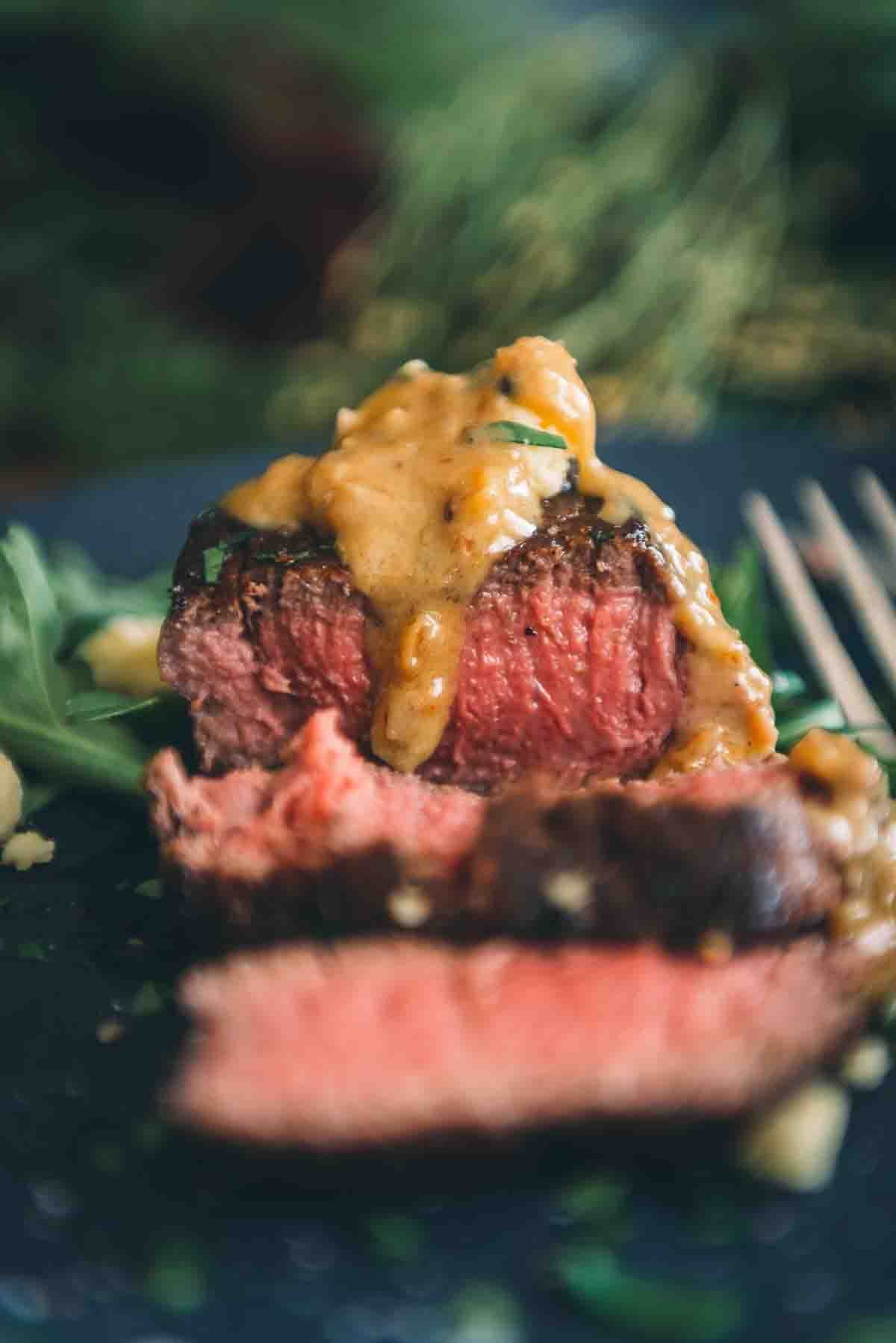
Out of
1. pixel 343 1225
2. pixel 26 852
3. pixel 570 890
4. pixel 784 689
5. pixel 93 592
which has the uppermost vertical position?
pixel 93 592

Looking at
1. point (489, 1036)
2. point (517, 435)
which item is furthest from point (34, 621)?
point (489, 1036)

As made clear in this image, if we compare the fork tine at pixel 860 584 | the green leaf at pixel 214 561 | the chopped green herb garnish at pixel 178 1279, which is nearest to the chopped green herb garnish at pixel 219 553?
the green leaf at pixel 214 561

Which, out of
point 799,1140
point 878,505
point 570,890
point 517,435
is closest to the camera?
point 799,1140

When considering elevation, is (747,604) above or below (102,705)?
below

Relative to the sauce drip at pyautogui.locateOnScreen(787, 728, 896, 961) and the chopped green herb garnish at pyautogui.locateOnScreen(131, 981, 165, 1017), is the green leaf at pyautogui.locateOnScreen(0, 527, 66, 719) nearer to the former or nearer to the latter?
the chopped green herb garnish at pyautogui.locateOnScreen(131, 981, 165, 1017)

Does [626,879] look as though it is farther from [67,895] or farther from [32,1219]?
[67,895]

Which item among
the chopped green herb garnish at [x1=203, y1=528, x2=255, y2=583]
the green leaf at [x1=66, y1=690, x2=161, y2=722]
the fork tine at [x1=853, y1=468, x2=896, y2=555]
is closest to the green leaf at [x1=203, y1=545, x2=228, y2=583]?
the chopped green herb garnish at [x1=203, y1=528, x2=255, y2=583]

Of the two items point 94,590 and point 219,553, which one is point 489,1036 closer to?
point 219,553
